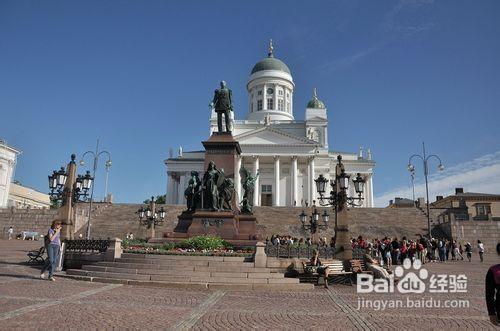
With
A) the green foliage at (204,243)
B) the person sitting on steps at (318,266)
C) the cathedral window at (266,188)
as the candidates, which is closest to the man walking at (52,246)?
the green foliage at (204,243)

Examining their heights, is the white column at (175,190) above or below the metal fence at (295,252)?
above

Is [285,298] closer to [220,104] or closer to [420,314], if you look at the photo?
[420,314]

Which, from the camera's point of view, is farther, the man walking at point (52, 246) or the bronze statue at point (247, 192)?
the bronze statue at point (247, 192)

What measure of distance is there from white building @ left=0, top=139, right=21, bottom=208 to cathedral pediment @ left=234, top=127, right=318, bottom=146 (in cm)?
4365

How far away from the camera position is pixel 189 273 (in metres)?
12.2

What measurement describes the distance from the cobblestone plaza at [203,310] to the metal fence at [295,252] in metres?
2.43

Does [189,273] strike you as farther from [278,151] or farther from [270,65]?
[270,65]

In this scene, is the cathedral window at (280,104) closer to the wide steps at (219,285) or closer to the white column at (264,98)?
the white column at (264,98)

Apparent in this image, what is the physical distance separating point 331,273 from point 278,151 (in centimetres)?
5246

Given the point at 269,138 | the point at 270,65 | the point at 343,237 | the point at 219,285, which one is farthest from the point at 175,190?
the point at 219,285

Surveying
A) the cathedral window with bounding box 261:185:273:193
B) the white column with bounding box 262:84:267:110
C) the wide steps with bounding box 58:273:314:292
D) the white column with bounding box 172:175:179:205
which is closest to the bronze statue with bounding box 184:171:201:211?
the wide steps with bounding box 58:273:314:292

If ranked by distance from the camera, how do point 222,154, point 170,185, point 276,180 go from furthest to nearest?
point 170,185
point 276,180
point 222,154

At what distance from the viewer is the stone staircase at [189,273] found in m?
11.7

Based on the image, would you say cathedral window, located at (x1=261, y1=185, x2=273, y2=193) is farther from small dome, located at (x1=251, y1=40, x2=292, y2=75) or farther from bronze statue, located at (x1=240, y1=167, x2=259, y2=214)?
bronze statue, located at (x1=240, y1=167, x2=259, y2=214)
